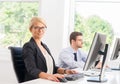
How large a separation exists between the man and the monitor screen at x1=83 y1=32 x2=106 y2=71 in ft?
3.48

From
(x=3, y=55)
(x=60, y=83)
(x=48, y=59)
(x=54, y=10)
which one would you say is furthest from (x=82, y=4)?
(x=60, y=83)

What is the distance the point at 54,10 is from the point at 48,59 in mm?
1972

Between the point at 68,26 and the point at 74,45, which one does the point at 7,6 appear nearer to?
the point at 68,26

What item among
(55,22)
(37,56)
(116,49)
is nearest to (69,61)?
(116,49)

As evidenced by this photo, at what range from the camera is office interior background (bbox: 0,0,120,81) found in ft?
14.9

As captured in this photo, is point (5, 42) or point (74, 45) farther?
point (5, 42)

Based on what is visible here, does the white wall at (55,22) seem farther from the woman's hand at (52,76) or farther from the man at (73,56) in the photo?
the woman's hand at (52,76)

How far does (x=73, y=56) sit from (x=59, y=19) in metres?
1.15

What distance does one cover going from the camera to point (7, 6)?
5.11 meters

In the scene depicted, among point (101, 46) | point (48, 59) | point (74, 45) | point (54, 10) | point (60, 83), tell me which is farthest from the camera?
point (54, 10)

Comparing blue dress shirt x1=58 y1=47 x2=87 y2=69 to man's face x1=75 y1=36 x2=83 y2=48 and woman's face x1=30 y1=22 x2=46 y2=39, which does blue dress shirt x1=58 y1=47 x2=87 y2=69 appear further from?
woman's face x1=30 y1=22 x2=46 y2=39

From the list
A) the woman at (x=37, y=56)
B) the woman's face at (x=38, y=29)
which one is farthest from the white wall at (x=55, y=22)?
the woman's face at (x=38, y=29)

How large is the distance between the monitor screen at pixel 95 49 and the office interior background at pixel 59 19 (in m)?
2.21

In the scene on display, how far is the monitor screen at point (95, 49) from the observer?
7.11ft
